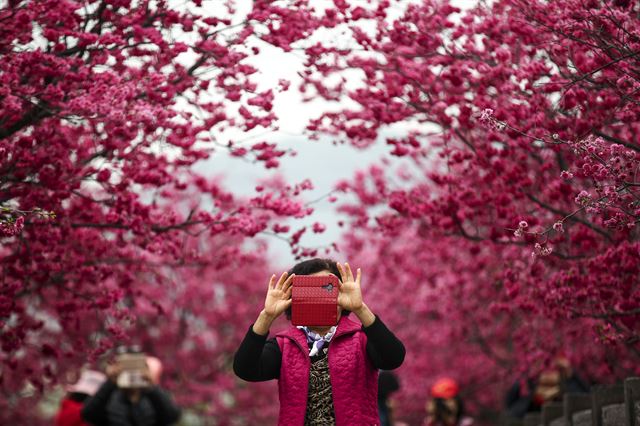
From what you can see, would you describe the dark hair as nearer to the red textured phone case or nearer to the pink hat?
the red textured phone case

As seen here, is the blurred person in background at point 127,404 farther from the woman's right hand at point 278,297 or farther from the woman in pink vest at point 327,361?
the woman's right hand at point 278,297

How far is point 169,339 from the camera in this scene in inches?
678

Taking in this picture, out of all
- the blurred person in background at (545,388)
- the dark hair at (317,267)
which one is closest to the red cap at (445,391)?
the blurred person in background at (545,388)

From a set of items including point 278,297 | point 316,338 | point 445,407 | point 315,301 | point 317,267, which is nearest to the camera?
point 315,301

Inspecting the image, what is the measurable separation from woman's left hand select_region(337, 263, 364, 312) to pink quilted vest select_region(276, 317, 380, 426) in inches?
6.4

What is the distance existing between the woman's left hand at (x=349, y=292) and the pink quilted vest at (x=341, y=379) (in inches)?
6.4

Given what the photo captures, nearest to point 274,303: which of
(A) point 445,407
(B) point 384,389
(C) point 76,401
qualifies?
(C) point 76,401

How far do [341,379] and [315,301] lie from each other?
0.40 m

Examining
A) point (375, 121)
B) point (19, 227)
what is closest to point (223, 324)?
point (375, 121)

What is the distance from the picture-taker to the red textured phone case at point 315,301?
449 centimetres

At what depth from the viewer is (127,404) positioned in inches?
312

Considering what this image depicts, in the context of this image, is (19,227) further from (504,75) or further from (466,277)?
(466,277)

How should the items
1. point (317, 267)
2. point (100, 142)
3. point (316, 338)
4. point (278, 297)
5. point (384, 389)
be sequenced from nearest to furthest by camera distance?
point (278, 297)
point (316, 338)
point (317, 267)
point (100, 142)
point (384, 389)

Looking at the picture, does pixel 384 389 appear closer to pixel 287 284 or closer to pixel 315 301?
pixel 287 284
